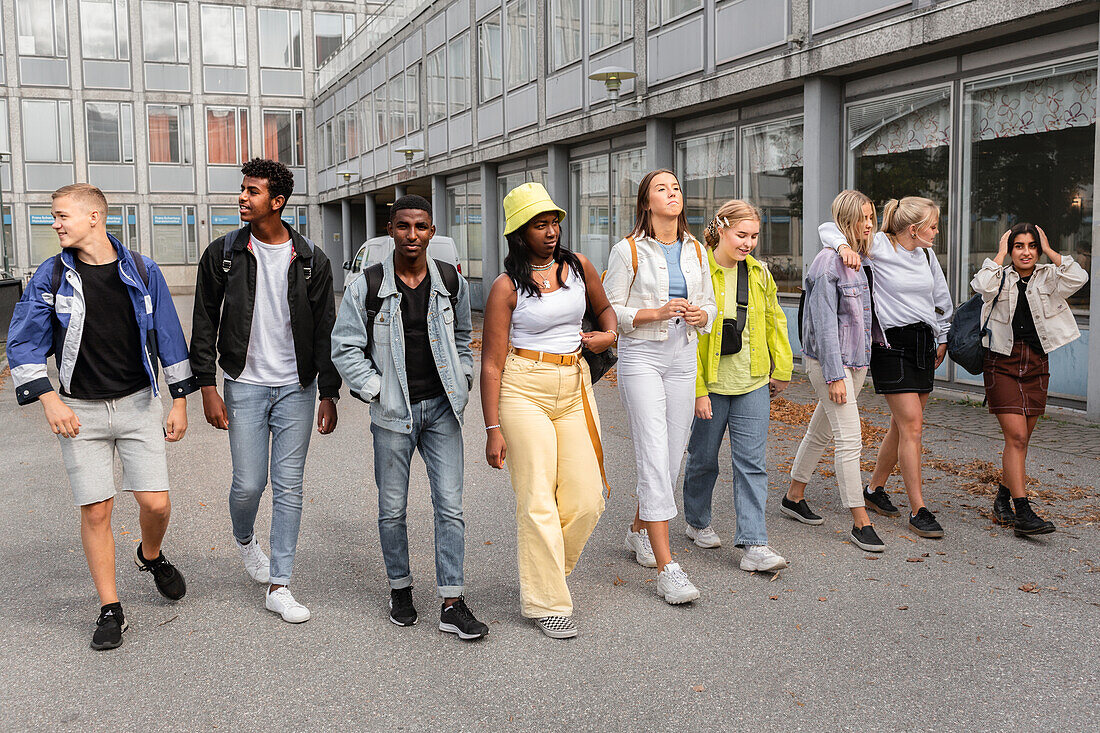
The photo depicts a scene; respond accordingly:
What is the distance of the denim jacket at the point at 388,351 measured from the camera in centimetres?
438

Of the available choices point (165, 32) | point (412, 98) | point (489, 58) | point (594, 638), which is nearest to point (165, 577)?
point (594, 638)

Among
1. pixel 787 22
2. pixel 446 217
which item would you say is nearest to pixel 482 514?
pixel 787 22

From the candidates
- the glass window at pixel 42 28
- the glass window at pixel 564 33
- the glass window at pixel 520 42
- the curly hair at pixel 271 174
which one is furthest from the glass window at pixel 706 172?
the glass window at pixel 42 28

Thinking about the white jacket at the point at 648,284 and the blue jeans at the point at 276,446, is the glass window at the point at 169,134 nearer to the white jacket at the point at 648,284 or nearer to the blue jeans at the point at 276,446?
the blue jeans at the point at 276,446

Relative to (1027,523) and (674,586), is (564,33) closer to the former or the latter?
(1027,523)

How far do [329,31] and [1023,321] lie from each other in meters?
Result: 45.4

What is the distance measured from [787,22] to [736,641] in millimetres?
11452

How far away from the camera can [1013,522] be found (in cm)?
603

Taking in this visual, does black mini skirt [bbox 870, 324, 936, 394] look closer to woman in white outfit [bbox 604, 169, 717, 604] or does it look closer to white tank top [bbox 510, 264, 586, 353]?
woman in white outfit [bbox 604, 169, 717, 604]

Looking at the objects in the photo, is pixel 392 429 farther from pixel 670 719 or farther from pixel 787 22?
pixel 787 22

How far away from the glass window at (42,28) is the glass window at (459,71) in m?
23.3

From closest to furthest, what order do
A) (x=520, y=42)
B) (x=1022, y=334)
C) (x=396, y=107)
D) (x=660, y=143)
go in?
(x=1022, y=334)
(x=660, y=143)
(x=520, y=42)
(x=396, y=107)

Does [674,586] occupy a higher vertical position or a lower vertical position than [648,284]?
lower

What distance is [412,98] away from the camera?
32.1m
